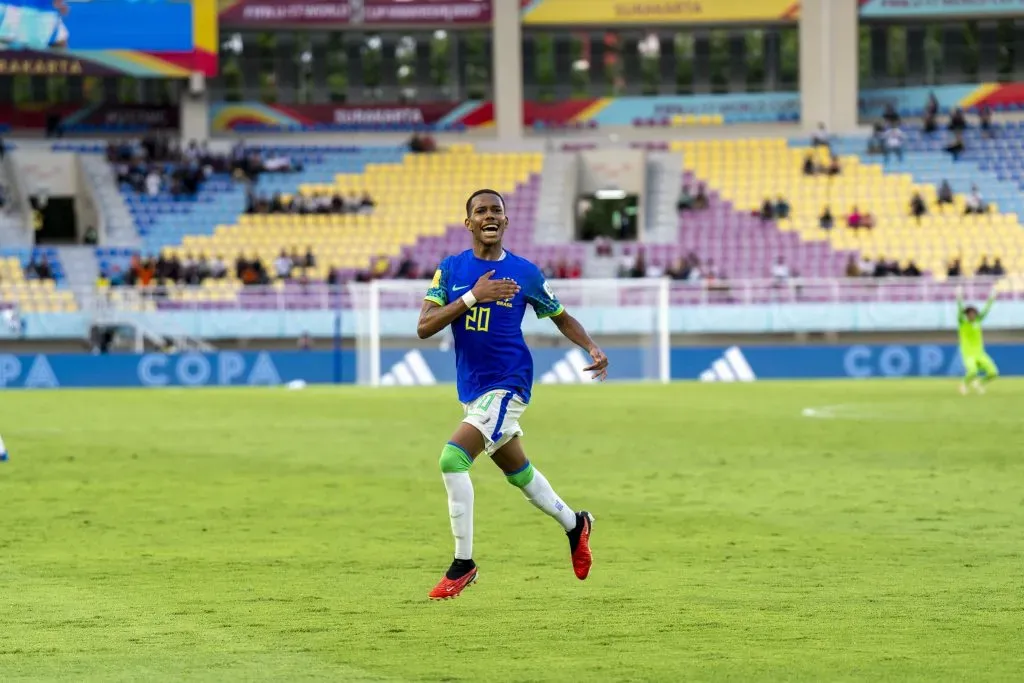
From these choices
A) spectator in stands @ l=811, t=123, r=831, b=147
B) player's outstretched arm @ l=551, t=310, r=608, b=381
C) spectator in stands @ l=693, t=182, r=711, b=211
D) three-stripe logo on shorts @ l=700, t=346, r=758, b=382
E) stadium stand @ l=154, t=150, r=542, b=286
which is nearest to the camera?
player's outstretched arm @ l=551, t=310, r=608, b=381

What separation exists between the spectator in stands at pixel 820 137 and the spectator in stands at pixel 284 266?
19634 mm

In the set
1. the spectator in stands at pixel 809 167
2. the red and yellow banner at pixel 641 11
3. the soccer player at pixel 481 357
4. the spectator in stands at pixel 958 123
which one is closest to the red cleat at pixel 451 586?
the soccer player at pixel 481 357

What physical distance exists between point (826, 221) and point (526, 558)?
42.3m

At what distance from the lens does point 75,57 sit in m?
56.6

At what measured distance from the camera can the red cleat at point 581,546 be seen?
10203 millimetres

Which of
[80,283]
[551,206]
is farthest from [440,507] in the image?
[551,206]

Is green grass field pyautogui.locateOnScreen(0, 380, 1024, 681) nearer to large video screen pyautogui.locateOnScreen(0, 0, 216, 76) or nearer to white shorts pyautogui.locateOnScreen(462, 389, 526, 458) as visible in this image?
white shorts pyautogui.locateOnScreen(462, 389, 526, 458)

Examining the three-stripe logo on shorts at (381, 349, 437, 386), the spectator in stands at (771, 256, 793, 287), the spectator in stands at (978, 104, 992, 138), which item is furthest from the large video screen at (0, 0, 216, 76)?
the spectator in stands at (978, 104, 992, 138)

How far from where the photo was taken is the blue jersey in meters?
9.66

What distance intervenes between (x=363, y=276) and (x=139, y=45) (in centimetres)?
1261

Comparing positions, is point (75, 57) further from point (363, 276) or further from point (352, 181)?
point (363, 276)

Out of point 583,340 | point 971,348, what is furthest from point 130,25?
point 583,340

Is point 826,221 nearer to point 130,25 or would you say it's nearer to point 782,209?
point 782,209

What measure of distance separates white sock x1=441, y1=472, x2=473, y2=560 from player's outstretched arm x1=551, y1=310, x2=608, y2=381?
103cm
